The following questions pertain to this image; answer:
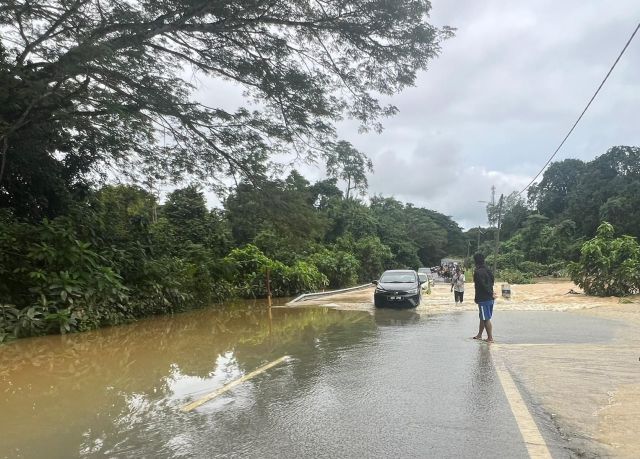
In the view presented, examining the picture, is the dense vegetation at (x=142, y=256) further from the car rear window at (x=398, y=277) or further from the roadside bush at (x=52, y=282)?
the car rear window at (x=398, y=277)

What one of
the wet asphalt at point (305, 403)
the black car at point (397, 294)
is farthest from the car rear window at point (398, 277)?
the wet asphalt at point (305, 403)

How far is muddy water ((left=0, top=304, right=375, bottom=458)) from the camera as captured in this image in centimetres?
488

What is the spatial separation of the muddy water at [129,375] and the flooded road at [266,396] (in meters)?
0.02

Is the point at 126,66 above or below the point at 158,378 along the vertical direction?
above

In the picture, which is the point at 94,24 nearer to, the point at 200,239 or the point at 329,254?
the point at 200,239

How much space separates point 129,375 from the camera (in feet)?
25.6

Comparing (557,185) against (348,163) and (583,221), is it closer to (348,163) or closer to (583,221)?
(583,221)

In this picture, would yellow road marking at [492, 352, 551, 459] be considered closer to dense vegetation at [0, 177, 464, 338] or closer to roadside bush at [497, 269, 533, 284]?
dense vegetation at [0, 177, 464, 338]

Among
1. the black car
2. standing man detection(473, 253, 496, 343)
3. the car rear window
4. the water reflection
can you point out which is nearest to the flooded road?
standing man detection(473, 253, 496, 343)

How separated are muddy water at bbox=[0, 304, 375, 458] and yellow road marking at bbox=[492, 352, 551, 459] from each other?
9.68 feet

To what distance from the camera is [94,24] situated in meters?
12.5

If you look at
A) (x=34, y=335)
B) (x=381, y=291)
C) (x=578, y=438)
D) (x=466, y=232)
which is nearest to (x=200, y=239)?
(x=381, y=291)

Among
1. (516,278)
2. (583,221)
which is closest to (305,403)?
(516,278)

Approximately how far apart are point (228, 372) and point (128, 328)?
6861 millimetres
